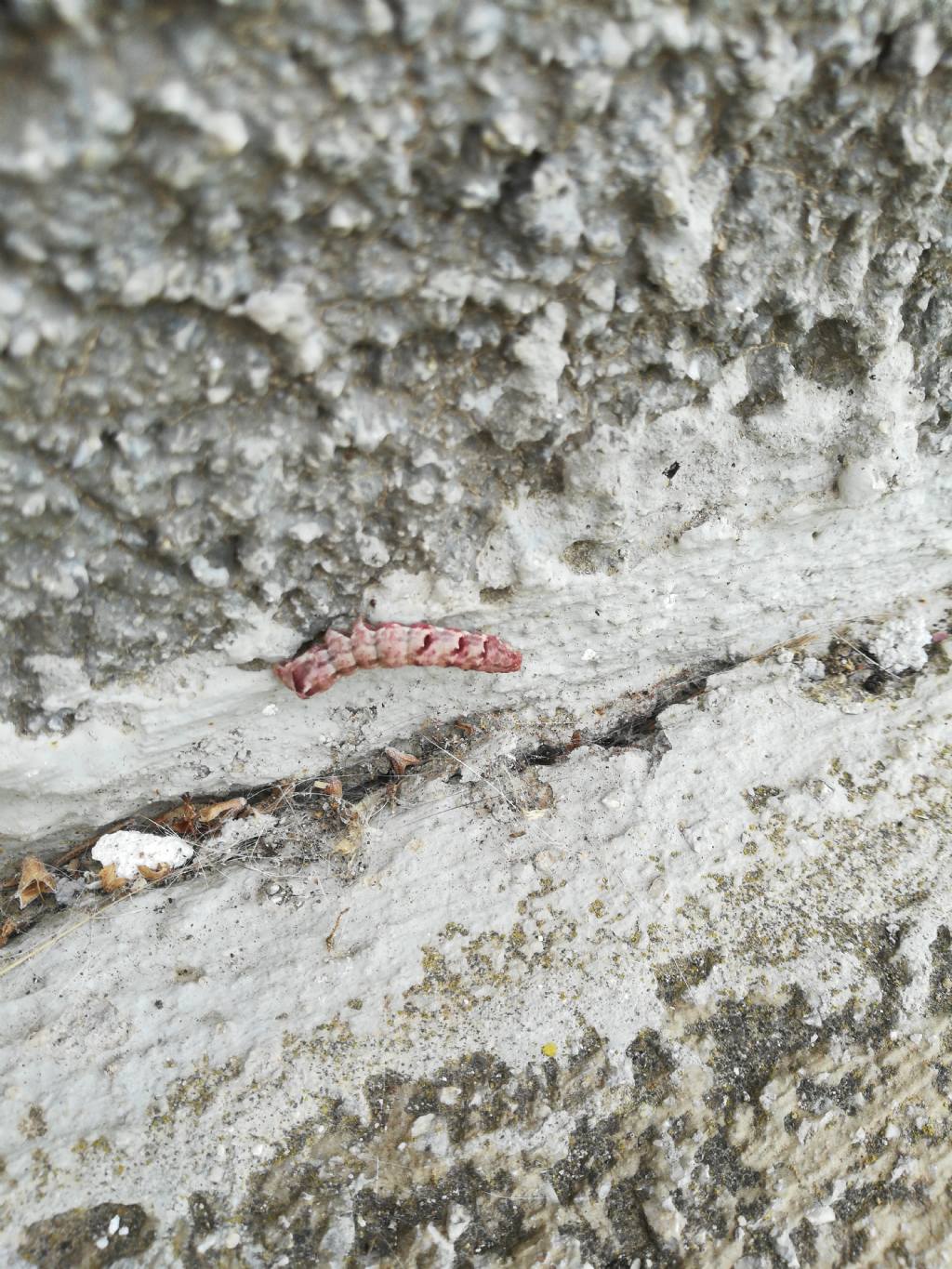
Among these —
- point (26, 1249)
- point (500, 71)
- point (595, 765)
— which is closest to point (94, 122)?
point (500, 71)

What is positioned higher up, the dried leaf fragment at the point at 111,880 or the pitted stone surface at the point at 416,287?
the pitted stone surface at the point at 416,287

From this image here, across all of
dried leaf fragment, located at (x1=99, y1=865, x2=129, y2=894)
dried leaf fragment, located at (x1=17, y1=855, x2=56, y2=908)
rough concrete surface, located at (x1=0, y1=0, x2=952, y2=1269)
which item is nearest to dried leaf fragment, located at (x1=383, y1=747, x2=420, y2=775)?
rough concrete surface, located at (x1=0, y1=0, x2=952, y2=1269)

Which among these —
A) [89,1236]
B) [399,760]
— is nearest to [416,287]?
[399,760]

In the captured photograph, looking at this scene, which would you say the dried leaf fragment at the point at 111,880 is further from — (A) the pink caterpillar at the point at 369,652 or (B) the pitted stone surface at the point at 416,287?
(A) the pink caterpillar at the point at 369,652

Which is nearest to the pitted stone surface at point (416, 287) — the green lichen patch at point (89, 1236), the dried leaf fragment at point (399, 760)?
the dried leaf fragment at point (399, 760)

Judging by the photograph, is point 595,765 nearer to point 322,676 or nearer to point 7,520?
point 322,676

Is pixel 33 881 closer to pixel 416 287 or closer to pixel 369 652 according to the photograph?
pixel 369 652

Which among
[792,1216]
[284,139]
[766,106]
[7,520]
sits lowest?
[792,1216]

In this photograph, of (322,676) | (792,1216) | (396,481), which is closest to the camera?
(792,1216)
